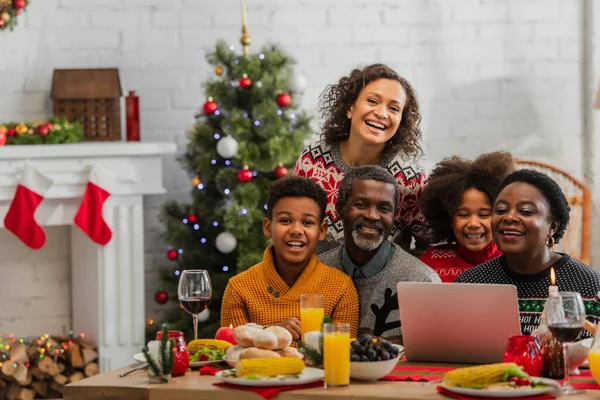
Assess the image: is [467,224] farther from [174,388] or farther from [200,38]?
[200,38]

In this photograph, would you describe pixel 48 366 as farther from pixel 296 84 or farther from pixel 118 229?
pixel 296 84

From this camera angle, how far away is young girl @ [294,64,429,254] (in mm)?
3256

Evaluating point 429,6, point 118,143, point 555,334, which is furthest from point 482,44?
point 555,334

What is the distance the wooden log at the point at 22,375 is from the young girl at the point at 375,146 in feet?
6.10

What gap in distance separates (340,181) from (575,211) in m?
2.18

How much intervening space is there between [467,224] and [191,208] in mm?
1881

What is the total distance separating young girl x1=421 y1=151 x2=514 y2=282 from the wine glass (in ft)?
3.51

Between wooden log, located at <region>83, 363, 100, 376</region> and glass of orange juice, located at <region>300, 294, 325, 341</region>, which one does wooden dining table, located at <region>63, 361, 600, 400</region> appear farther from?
wooden log, located at <region>83, 363, 100, 376</region>

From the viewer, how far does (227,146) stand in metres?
4.47

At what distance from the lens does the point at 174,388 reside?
207cm

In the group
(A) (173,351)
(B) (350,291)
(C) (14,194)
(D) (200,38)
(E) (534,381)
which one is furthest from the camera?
(D) (200,38)

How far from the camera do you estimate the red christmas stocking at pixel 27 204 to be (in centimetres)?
445

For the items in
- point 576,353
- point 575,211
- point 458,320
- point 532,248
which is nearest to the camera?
point 576,353

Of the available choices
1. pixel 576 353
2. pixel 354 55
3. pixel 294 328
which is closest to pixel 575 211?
pixel 354 55
